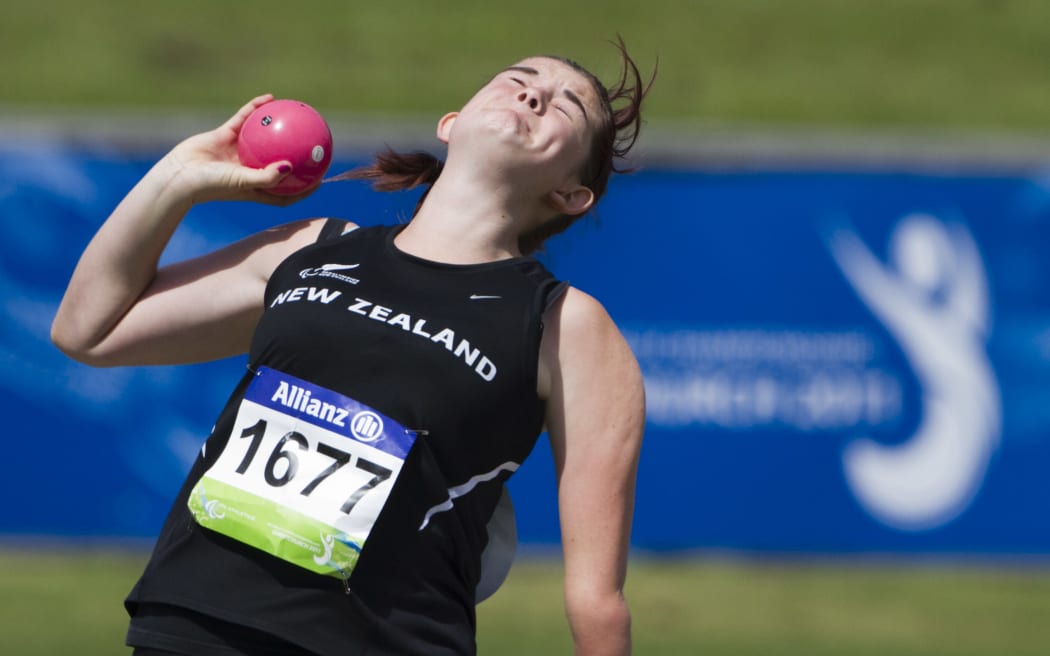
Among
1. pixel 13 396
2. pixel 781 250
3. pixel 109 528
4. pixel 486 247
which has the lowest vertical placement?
pixel 486 247

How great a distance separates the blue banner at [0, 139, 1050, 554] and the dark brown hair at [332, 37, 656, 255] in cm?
460

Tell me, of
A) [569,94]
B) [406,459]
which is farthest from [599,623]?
[569,94]

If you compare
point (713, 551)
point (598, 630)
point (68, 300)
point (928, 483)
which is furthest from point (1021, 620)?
point (68, 300)

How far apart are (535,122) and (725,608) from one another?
5010 mm

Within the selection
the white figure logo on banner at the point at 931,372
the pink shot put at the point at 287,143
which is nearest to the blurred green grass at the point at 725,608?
the white figure logo on banner at the point at 931,372

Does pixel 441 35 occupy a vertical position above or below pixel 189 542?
above

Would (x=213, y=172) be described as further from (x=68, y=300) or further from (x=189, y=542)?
(x=189, y=542)

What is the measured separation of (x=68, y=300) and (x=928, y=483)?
602 centimetres

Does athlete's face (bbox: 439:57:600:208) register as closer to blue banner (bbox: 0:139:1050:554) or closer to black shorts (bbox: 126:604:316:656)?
black shorts (bbox: 126:604:316:656)

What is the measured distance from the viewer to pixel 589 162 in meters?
3.23

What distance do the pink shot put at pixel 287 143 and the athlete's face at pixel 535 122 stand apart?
12.0 inches

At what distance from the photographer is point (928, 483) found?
815cm

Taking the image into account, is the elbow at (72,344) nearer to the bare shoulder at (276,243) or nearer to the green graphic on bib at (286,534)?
the bare shoulder at (276,243)

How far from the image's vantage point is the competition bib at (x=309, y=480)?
2.73m
